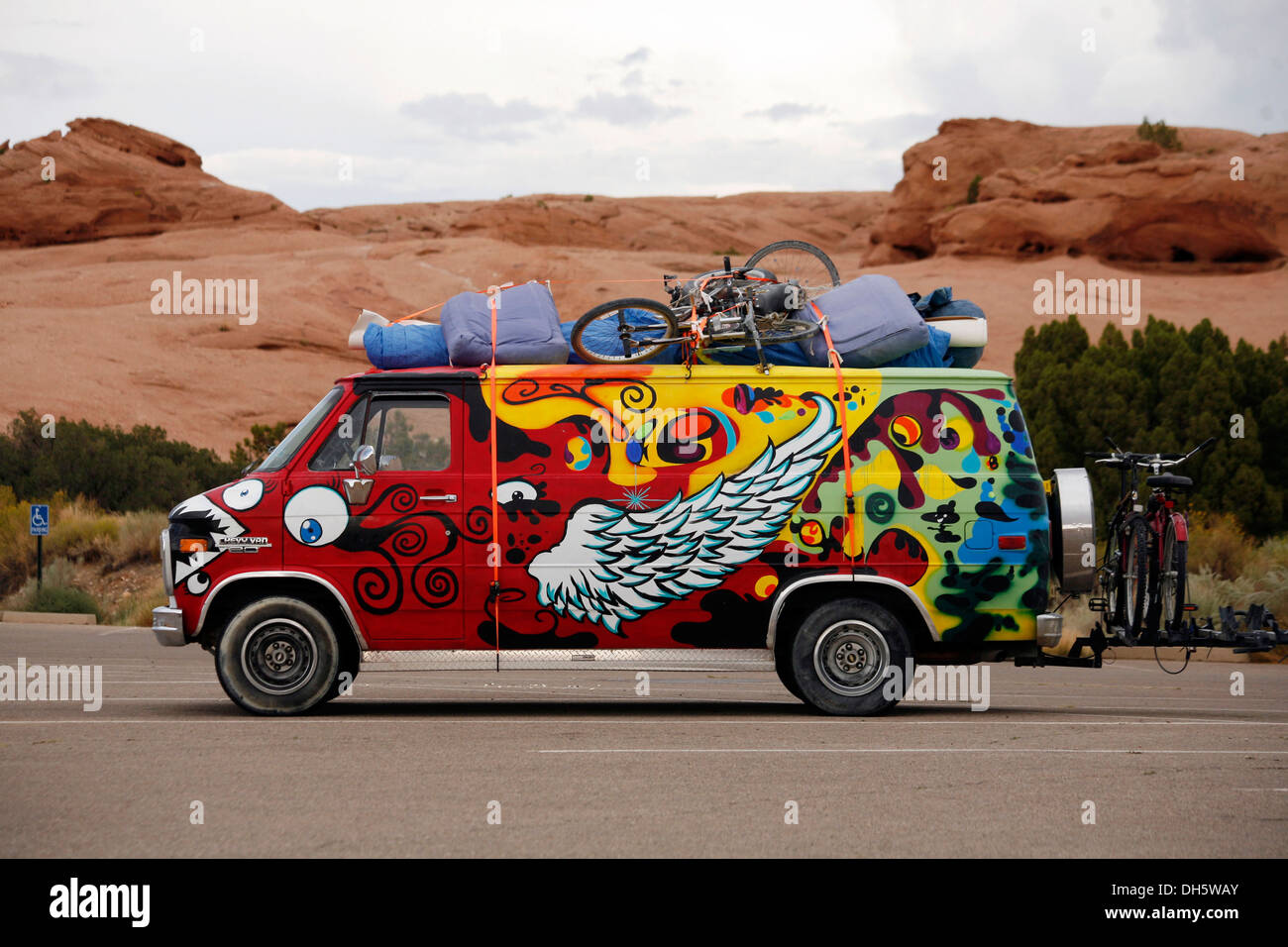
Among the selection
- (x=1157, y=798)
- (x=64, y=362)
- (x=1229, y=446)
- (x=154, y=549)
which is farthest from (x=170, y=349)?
(x=1157, y=798)

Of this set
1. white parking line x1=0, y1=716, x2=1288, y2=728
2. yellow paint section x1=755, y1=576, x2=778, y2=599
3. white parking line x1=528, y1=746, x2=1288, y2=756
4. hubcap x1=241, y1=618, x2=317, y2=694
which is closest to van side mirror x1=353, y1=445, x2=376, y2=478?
hubcap x1=241, y1=618, x2=317, y2=694

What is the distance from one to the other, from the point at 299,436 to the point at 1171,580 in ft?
21.6

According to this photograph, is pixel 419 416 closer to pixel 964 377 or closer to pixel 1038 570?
pixel 964 377

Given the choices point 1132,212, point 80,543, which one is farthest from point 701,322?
point 1132,212

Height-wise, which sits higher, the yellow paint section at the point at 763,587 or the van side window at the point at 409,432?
the van side window at the point at 409,432

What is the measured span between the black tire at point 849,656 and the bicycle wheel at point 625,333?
2.35m

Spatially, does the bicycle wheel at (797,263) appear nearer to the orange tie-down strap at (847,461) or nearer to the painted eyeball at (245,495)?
the orange tie-down strap at (847,461)

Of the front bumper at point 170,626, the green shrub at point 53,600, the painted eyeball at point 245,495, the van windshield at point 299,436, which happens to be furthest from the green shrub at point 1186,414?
the front bumper at point 170,626

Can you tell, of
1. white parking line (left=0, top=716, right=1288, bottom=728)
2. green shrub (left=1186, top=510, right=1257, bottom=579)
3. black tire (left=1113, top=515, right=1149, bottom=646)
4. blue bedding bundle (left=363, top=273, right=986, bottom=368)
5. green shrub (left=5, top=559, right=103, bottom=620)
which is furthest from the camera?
green shrub (left=5, top=559, right=103, bottom=620)

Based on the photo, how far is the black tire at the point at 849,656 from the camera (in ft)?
34.6

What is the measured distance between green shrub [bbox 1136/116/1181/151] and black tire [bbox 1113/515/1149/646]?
7393 centimetres

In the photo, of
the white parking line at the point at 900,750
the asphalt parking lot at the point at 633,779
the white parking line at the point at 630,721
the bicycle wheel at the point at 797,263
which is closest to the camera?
the asphalt parking lot at the point at 633,779

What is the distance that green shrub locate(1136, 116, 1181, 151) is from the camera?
3105 inches

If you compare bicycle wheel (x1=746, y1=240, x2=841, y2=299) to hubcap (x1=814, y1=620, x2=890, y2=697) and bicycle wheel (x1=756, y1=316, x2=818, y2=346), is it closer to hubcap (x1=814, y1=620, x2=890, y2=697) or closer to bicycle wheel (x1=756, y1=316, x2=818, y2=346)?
bicycle wheel (x1=756, y1=316, x2=818, y2=346)
